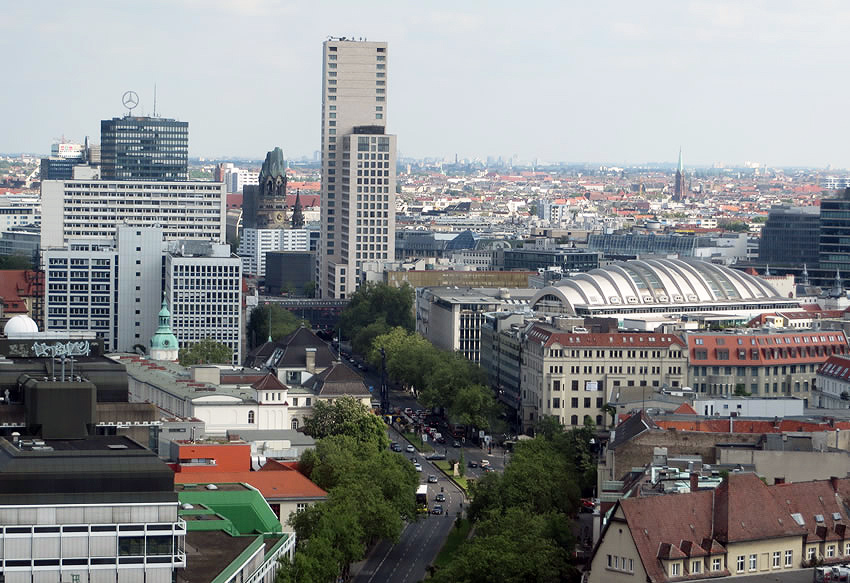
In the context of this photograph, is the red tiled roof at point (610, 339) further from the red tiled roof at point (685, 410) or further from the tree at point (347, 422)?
the red tiled roof at point (685, 410)

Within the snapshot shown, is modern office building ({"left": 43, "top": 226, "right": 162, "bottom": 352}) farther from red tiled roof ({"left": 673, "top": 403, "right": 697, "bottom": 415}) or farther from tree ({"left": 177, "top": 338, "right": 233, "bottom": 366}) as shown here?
red tiled roof ({"left": 673, "top": 403, "right": 697, "bottom": 415})

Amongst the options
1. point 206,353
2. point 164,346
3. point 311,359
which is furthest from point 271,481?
point 206,353

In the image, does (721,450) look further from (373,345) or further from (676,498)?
(373,345)

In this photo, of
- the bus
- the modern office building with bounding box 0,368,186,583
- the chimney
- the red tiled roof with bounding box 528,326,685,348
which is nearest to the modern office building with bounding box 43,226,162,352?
the chimney

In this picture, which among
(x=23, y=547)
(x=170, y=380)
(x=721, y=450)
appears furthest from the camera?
(x=170, y=380)

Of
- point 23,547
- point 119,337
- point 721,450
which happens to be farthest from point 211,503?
point 119,337

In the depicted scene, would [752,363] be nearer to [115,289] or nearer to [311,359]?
[311,359]

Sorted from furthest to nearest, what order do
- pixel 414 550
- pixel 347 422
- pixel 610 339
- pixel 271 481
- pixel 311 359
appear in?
1. pixel 311 359
2. pixel 610 339
3. pixel 347 422
4. pixel 414 550
5. pixel 271 481
